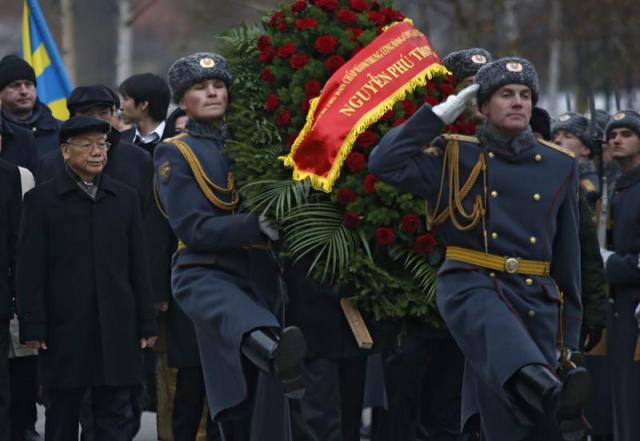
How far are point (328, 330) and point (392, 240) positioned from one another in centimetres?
63

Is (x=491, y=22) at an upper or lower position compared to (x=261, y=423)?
upper

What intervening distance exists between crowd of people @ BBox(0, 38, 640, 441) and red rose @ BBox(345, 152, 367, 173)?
510 millimetres

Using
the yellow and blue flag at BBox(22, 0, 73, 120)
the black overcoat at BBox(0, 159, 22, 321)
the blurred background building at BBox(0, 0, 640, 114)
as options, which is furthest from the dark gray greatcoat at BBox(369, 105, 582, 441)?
the yellow and blue flag at BBox(22, 0, 73, 120)

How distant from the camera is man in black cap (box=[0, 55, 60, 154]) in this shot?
39.7ft

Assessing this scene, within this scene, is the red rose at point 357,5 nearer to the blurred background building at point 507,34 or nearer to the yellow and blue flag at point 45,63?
the blurred background building at point 507,34

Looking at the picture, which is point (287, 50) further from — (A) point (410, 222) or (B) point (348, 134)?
(A) point (410, 222)

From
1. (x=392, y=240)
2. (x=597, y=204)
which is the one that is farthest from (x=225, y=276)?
(x=597, y=204)

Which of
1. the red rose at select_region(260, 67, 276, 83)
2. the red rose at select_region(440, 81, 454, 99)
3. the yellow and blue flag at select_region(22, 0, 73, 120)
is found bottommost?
the red rose at select_region(440, 81, 454, 99)

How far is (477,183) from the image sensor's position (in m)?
8.55

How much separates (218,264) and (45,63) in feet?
17.7

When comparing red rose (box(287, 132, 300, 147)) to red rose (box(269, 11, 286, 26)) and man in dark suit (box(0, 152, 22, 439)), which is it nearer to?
red rose (box(269, 11, 286, 26))

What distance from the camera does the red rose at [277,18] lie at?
9844 millimetres

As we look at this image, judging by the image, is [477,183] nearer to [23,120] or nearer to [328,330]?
[328,330]

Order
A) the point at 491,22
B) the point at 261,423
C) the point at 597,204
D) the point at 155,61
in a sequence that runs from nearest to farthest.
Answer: the point at 261,423
the point at 597,204
the point at 491,22
the point at 155,61
